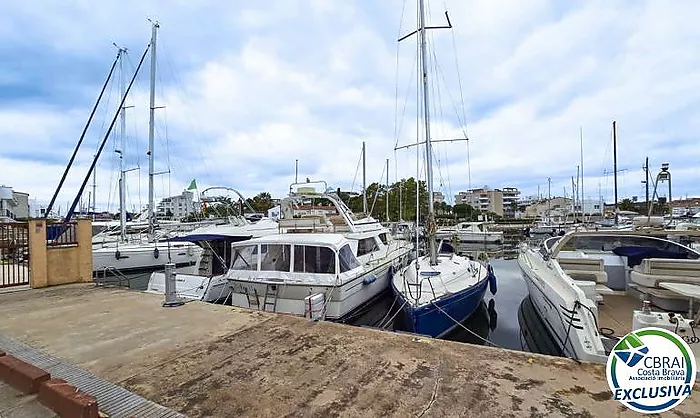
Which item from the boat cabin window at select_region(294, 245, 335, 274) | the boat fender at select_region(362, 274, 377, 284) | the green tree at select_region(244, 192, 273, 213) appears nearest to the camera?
the boat cabin window at select_region(294, 245, 335, 274)

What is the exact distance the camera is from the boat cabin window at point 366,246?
10.9 meters

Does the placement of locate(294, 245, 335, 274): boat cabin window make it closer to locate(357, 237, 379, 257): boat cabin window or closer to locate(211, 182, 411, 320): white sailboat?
locate(211, 182, 411, 320): white sailboat

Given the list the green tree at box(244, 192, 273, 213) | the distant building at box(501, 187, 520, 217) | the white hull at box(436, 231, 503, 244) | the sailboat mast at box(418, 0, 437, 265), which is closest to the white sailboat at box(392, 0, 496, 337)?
the sailboat mast at box(418, 0, 437, 265)

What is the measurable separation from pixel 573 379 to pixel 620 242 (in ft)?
20.2

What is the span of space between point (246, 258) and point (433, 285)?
14.0ft

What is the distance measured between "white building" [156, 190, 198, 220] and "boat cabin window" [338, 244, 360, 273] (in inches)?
589

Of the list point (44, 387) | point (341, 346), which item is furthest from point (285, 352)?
point (44, 387)

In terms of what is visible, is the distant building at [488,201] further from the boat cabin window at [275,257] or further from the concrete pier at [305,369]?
the concrete pier at [305,369]

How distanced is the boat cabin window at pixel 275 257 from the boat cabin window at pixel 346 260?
111 cm

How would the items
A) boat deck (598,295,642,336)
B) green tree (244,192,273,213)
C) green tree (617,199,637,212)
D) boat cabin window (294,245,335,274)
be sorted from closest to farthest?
boat deck (598,295,642,336) → boat cabin window (294,245,335,274) → green tree (244,192,273,213) → green tree (617,199,637,212)

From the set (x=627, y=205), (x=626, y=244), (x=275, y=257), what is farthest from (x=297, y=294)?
(x=627, y=205)

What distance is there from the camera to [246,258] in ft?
26.9

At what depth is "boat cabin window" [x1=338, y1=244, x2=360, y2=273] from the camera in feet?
25.8

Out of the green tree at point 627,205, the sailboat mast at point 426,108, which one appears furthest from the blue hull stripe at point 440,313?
the green tree at point 627,205
